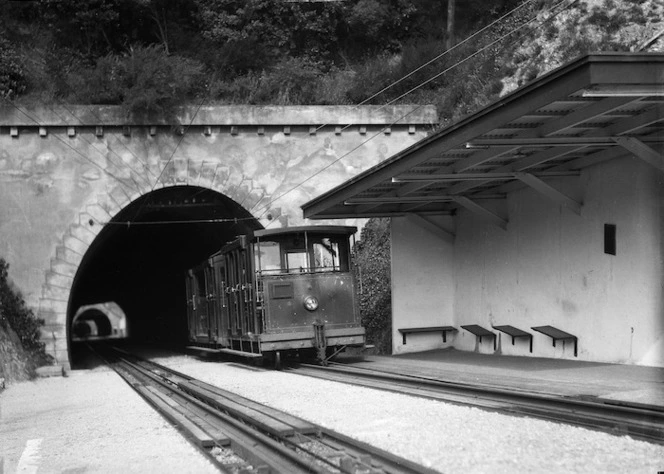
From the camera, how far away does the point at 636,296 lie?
46.6 ft

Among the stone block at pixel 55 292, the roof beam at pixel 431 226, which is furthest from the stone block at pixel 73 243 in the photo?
the roof beam at pixel 431 226

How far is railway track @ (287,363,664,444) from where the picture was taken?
834 centimetres

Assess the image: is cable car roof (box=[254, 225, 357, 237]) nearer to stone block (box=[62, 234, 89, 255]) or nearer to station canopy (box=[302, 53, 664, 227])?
station canopy (box=[302, 53, 664, 227])

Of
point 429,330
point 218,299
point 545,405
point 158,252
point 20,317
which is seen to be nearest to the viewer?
point 545,405

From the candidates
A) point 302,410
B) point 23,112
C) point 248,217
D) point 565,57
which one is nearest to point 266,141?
point 248,217

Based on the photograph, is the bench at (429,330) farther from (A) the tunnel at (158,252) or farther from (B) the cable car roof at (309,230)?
(A) the tunnel at (158,252)

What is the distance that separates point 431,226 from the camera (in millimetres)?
21797

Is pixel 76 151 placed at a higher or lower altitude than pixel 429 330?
higher

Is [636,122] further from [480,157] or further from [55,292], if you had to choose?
[55,292]

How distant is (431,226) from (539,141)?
8.16m

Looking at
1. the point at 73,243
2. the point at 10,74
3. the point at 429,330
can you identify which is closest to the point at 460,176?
the point at 429,330

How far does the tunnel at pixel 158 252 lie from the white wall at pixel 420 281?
712cm

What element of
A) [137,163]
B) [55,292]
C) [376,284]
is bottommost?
[376,284]

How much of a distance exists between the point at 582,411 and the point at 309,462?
3445mm
